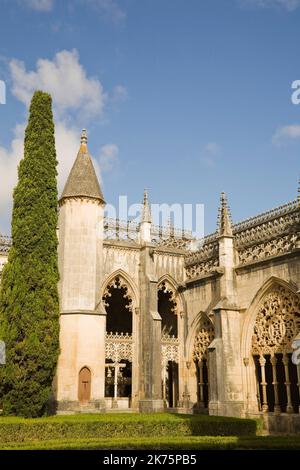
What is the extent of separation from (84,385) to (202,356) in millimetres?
5869

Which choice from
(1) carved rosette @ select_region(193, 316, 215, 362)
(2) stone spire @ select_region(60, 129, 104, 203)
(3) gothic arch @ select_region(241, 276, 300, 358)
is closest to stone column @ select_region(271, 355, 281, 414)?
(3) gothic arch @ select_region(241, 276, 300, 358)

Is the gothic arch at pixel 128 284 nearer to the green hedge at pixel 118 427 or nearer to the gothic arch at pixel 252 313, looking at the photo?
the gothic arch at pixel 252 313

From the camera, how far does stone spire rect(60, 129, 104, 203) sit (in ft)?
80.0

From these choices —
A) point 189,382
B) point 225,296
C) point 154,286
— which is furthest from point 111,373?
point 225,296

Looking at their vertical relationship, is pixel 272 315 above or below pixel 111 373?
above

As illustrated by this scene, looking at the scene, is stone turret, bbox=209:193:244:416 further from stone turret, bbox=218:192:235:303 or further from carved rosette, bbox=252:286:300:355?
carved rosette, bbox=252:286:300:355

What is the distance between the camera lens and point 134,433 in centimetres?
1520

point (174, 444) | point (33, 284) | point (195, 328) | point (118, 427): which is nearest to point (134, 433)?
point (118, 427)

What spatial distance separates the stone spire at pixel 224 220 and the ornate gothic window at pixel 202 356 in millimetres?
4377

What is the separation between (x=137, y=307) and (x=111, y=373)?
6.55 m

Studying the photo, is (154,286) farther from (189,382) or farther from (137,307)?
(189,382)

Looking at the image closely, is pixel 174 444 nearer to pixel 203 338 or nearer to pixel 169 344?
pixel 203 338

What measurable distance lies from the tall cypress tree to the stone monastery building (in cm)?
527
